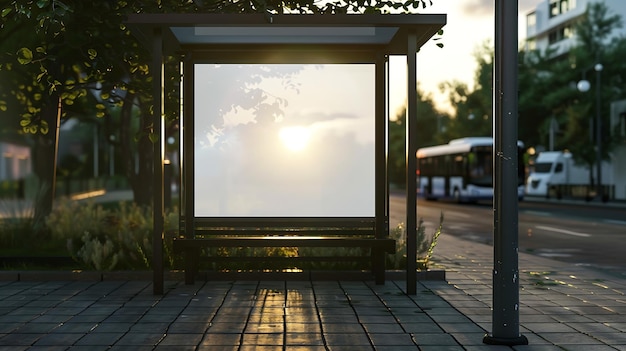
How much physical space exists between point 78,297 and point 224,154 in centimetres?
272

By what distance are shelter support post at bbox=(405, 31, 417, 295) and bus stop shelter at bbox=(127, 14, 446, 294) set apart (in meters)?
0.01

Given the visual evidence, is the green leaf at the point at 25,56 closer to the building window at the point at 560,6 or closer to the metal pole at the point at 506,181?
the metal pole at the point at 506,181

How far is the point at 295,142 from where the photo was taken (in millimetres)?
10828

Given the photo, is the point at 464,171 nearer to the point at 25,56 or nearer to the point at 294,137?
the point at 294,137

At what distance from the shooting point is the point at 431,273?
10586 mm

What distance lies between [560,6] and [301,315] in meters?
83.3

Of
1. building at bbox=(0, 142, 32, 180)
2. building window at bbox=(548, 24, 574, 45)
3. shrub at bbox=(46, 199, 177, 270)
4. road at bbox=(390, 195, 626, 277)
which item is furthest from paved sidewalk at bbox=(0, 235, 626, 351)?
building window at bbox=(548, 24, 574, 45)

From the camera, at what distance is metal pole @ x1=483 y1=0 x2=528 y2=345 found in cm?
630

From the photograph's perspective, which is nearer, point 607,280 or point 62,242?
point 607,280

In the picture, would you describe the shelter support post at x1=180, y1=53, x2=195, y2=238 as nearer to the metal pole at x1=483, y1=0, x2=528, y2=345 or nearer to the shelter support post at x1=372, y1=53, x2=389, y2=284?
the shelter support post at x1=372, y1=53, x2=389, y2=284

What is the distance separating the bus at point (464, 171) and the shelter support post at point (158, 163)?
3224 centimetres

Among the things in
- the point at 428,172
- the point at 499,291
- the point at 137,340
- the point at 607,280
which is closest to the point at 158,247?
the point at 137,340

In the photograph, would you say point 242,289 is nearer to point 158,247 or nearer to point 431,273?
point 158,247

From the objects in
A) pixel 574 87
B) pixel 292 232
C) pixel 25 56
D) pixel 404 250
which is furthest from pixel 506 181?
pixel 574 87
